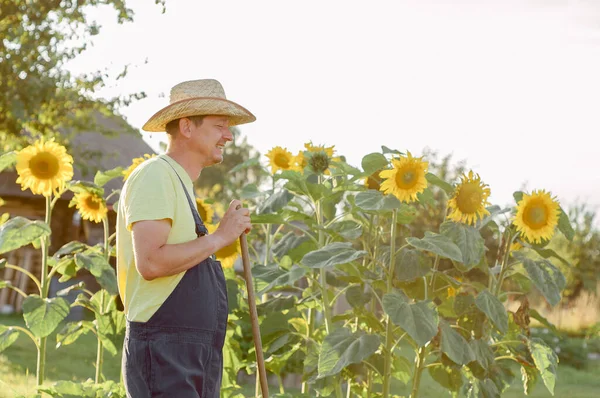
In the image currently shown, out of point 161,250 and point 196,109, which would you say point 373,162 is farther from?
point 161,250

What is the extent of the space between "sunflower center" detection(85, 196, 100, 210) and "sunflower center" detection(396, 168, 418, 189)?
5.71 feet

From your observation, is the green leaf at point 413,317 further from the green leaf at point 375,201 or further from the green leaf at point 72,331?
the green leaf at point 72,331

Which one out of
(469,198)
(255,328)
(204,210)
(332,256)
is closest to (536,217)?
(469,198)

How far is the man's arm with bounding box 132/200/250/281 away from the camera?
2494 mm

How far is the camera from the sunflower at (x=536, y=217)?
4445 mm

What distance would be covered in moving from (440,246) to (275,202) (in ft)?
2.91

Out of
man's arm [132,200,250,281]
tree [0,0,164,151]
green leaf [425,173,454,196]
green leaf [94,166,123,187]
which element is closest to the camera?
man's arm [132,200,250,281]

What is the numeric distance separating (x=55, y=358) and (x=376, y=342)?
19.2 feet

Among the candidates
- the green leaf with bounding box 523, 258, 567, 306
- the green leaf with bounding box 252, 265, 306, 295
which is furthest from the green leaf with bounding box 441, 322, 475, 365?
the green leaf with bounding box 252, 265, 306, 295

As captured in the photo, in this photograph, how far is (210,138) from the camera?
2.75 meters

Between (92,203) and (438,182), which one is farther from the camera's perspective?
(92,203)

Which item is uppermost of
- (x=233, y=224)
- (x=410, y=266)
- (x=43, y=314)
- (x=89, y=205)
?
(x=89, y=205)

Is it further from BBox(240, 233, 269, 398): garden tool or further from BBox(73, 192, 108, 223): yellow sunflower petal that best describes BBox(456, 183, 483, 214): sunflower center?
BBox(73, 192, 108, 223): yellow sunflower petal

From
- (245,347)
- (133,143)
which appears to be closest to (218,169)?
(133,143)
